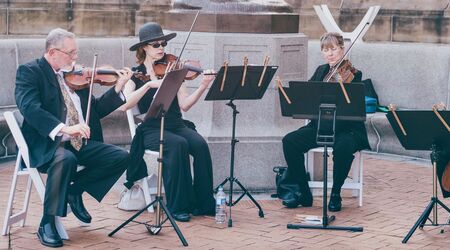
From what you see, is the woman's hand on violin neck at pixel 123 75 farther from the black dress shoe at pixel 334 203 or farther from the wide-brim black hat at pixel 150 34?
the black dress shoe at pixel 334 203

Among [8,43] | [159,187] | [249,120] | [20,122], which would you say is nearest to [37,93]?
[20,122]

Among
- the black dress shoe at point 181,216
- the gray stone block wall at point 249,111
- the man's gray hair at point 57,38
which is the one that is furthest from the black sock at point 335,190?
the man's gray hair at point 57,38

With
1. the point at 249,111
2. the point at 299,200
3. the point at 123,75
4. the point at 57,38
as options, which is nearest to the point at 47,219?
the point at 123,75

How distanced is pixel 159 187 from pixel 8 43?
4.27 metres

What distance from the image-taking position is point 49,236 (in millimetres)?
7797

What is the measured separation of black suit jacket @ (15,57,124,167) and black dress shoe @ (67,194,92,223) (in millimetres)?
529

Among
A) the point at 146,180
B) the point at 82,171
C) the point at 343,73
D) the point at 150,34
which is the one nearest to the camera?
the point at 82,171

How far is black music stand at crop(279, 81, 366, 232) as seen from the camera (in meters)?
8.27

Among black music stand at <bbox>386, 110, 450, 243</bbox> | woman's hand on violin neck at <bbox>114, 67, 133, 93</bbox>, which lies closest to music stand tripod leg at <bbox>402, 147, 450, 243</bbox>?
black music stand at <bbox>386, 110, 450, 243</bbox>

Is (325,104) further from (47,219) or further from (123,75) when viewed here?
(47,219)

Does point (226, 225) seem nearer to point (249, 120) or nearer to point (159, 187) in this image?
point (159, 187)

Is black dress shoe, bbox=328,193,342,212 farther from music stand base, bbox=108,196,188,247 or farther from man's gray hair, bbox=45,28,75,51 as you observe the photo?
man's gray hair, bbox=45,28,75,51

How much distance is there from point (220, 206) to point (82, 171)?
115 cm

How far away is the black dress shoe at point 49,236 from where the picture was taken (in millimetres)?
7762
